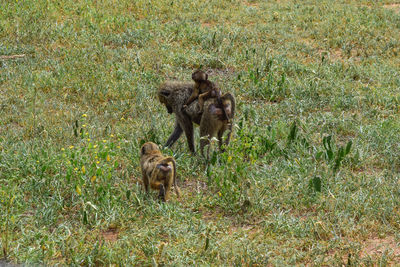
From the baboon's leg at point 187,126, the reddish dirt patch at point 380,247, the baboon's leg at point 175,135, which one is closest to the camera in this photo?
the reddish dirt patch at point 380,247

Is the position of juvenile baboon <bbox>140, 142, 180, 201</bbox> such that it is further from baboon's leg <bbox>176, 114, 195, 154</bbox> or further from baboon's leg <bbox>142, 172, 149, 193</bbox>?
baboon's leg <bbox>176, 114, 195, 154</bbox>

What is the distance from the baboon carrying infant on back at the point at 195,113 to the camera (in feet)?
27.0

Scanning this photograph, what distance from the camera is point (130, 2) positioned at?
16.6 meters

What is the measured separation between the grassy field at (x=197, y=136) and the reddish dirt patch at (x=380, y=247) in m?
0.02

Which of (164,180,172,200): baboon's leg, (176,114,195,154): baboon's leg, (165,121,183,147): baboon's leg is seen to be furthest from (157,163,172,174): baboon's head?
(165,121,183,147): baboon's leg

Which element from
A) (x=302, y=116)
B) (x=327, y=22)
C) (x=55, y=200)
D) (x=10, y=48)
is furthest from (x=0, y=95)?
(x=327, y=22)

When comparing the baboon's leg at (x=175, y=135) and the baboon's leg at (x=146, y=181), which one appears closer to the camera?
the baboon's leg at (x=146, y=181)

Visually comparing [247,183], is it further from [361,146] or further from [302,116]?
[302,116]

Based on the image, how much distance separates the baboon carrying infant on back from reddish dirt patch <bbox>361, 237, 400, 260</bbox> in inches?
101

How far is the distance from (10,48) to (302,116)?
6853 millimetres

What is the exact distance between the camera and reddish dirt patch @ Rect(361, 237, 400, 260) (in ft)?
19.6

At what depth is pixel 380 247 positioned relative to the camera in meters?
6.11

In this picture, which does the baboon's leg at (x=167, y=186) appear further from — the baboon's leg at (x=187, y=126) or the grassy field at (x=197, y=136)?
the baboon's leg at (x=187, y=126)

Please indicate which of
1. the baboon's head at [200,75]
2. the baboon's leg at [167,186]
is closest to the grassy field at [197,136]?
the baboon's leg at [167,186]
